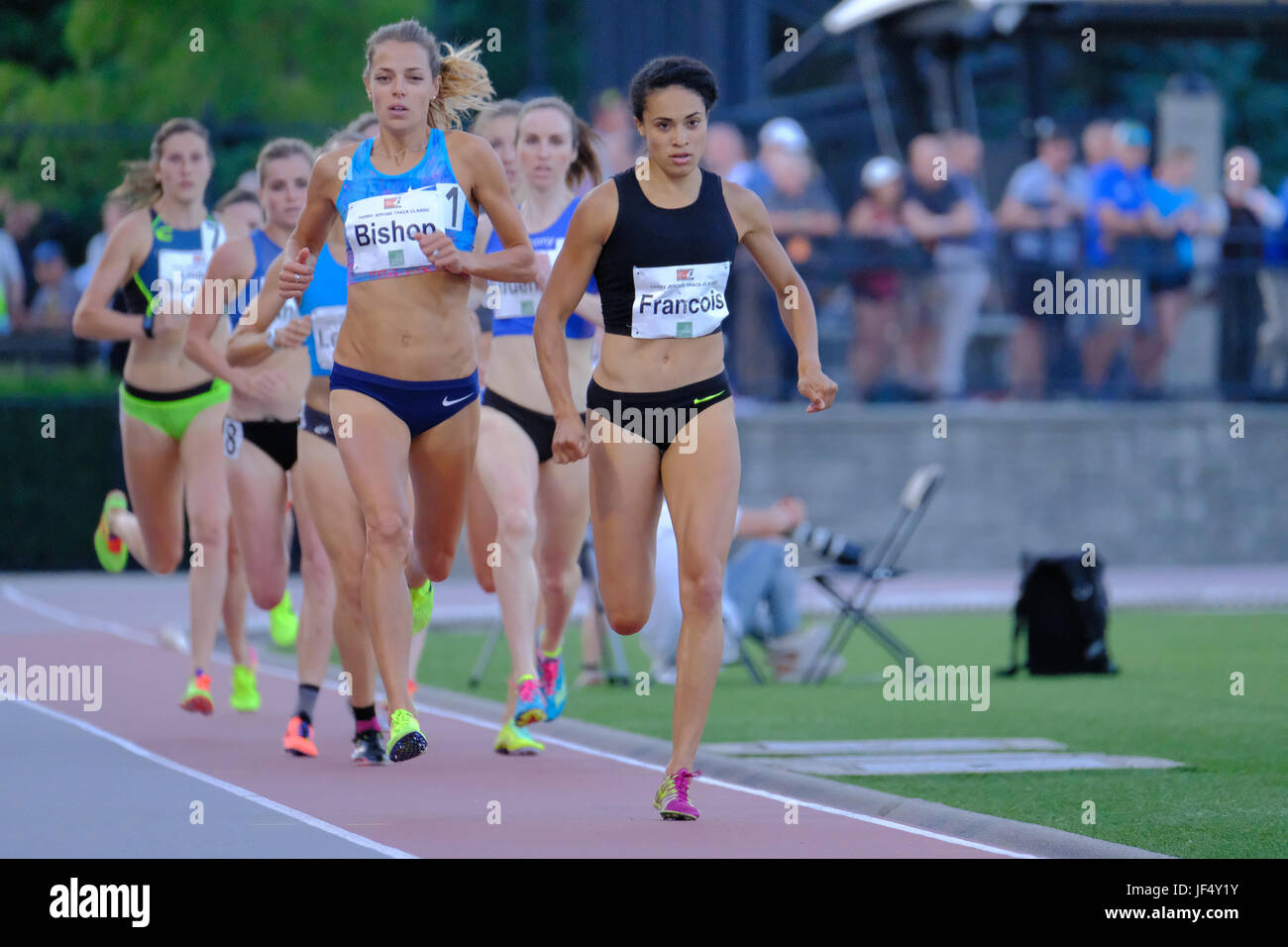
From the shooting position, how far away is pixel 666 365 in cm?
824

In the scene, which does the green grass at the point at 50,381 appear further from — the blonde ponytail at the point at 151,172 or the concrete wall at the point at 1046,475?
the blonde ponytail at the point at 151,172

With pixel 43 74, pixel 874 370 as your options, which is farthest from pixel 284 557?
pixel 43 74

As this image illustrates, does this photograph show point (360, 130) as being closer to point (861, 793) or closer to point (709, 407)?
point (709, 407)

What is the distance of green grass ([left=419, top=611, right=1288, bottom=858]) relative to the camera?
817 centimetres

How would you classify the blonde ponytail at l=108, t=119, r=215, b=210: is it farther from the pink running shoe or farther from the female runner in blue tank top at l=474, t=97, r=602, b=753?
the pink running shoe

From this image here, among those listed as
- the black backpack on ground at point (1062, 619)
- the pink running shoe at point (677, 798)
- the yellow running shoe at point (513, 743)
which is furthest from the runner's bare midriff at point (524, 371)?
the black backpack on ground at point (1062, 619)

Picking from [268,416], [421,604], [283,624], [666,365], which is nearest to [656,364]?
[666,365]

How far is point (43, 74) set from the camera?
123 ft

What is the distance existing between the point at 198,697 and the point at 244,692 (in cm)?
80

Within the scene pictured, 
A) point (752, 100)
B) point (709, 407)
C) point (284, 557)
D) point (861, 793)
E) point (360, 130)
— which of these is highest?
point (752, 100)

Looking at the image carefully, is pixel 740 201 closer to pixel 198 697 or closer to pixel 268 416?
pixel 268 416

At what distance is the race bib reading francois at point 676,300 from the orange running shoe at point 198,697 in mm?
3735
